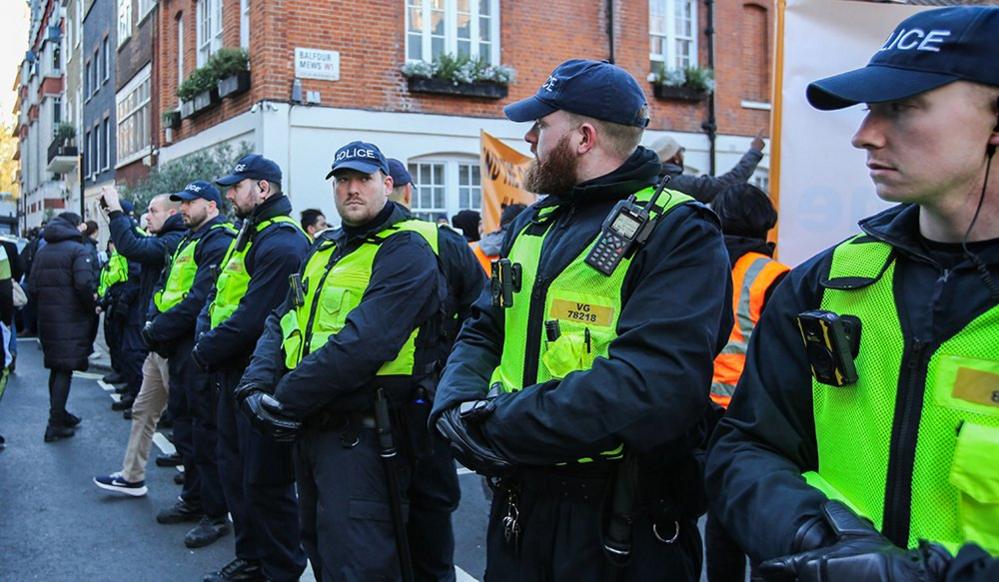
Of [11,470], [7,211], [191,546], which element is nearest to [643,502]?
[191,546]

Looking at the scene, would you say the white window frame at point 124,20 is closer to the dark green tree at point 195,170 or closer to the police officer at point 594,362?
the dark green tree at point 195,170

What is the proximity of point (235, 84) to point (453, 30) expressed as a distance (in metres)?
3.36

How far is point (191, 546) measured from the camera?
5.21 meters

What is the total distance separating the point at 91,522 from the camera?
18.6 feet

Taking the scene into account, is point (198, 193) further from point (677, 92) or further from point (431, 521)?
point (677, 92)

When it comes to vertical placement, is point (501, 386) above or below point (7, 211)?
below

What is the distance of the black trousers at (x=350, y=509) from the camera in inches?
134

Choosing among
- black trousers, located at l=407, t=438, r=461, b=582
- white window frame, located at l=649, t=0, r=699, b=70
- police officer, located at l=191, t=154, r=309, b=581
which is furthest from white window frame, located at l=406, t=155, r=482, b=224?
black trousers, located at l=407, t=438, r=461, b=582

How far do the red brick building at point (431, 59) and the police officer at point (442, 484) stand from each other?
8701 millimetres

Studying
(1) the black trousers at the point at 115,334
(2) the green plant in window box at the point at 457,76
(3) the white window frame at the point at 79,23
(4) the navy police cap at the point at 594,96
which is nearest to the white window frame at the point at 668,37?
(2) the green plant in window box at the point at 457,76

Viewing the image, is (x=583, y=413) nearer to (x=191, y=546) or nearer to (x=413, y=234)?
(x=413, y=234)

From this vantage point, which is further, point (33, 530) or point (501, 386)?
point (33, 530)

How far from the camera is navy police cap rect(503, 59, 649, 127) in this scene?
2531 millimetres

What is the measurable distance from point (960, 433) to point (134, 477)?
19.3 ft
